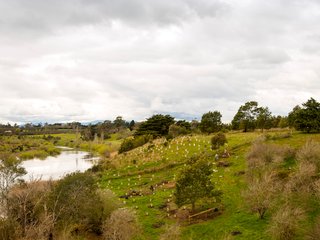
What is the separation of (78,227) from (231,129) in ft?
244

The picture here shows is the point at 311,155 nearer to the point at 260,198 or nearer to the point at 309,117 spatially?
the point at 260,198

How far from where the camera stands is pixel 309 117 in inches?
2810

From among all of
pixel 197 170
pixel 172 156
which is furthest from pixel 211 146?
pixel 197 170

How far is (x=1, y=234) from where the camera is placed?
73.3ft

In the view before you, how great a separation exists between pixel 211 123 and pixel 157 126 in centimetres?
2015

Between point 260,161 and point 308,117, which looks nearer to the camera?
point 260,161

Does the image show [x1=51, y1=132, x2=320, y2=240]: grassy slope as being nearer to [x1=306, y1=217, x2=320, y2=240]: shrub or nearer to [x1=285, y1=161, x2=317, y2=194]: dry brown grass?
[x1=306, y1=217, x2=320, y2=240]: shrub

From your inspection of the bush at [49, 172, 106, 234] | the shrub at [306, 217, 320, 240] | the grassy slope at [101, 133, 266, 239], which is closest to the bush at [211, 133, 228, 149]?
the grassy slope at [101, 133, 266, 239]

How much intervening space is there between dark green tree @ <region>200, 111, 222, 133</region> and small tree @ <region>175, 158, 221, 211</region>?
176 feet

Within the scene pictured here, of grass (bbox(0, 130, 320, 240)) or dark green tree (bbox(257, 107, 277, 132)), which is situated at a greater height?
dark green tree (bbox(257, 107, 277, 132))

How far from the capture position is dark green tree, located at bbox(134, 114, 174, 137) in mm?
105250

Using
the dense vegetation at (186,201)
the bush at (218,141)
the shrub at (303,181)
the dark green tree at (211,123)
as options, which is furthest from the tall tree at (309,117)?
the shrub at (303,181)

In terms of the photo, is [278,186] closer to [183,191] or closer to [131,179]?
[183,191]

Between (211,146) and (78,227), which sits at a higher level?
(211,146)
